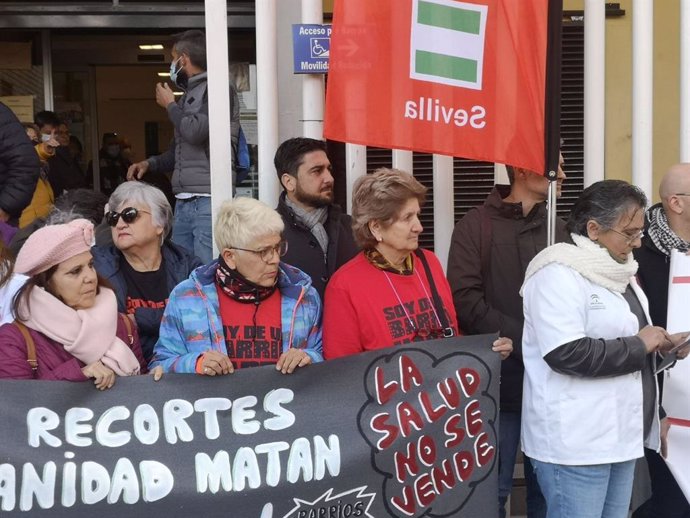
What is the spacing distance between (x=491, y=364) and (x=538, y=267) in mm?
430

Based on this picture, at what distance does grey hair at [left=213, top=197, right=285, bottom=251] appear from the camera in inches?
164

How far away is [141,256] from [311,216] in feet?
2.57

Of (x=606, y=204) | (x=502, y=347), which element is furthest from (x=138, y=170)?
(x=606, y=204)

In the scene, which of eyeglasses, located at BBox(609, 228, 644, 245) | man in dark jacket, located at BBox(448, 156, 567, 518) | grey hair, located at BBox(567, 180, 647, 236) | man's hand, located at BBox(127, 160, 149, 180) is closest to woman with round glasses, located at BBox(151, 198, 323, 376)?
man in dark jacket, located at BBox(448, 156, 567, 518)

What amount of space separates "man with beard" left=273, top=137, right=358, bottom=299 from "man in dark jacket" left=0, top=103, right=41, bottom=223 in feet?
5.19

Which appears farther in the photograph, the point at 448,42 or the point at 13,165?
the point at 13,165

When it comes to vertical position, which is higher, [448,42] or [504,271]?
[448,42]

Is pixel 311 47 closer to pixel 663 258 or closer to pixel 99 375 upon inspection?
pixel 663 258

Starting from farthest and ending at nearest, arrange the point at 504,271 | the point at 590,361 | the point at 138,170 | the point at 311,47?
the point at 138,170 < the point at 311,47 < the point at 504,271 < the point at 590,361

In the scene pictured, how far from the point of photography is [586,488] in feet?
13.4

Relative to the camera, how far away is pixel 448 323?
4.40 meters

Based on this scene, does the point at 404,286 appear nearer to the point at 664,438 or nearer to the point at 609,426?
the point at 609,426

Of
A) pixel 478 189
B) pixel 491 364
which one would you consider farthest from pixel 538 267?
pixel 478 189

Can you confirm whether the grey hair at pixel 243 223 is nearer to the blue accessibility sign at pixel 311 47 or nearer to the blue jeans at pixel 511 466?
the blue accessibility sign at pixel 311 47
